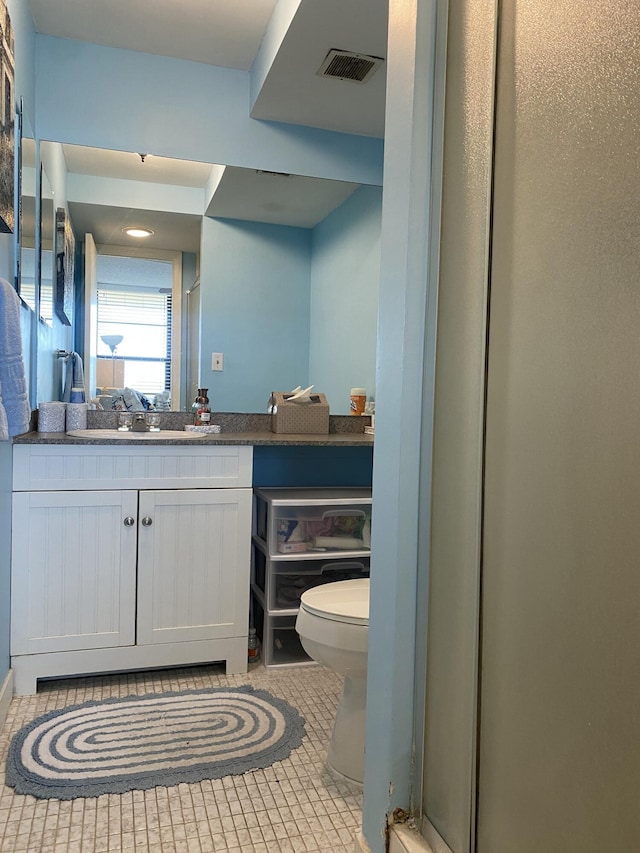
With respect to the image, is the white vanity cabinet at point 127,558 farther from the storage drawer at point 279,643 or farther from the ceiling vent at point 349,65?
the ceiling vent at point 349,65

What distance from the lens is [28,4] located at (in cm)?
244

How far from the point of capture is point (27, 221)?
232 centimetres

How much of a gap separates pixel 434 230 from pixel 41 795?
1.68 meters

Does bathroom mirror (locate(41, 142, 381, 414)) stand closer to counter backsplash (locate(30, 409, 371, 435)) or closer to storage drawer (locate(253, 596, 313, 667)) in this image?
counter backsplash (locate(30, 409, 371, 435))

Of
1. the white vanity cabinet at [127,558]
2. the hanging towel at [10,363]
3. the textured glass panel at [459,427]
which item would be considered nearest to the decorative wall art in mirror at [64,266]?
the white vanity cabinet at [127,558]

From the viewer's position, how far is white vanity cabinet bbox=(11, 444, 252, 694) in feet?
7.25

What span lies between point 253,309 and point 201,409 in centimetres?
54

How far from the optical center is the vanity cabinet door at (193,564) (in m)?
2.34

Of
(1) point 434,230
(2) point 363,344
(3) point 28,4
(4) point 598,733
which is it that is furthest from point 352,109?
(4) point 598,733

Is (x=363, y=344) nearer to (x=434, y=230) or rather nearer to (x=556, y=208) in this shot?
(x=434, y=230)

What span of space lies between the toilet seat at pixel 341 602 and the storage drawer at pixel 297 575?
533 millimetres

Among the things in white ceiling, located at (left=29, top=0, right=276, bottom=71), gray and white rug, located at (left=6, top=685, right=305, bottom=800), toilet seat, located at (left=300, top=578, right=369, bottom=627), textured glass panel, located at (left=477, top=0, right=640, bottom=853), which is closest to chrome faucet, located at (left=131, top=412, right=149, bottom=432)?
gray and white rug, located at (left=6, top=685, right=305, bottom=800)

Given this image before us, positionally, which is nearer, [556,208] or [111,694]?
[556,208]

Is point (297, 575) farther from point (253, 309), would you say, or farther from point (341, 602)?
point (253, 309)
